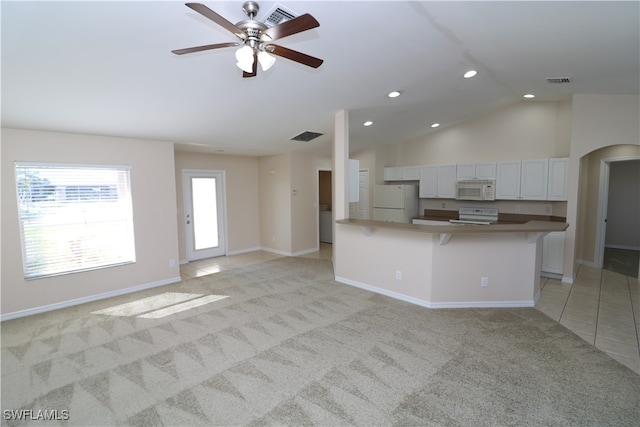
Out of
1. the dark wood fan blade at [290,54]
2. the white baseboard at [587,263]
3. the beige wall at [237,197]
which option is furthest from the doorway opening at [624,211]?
the beige wall at [237,197]

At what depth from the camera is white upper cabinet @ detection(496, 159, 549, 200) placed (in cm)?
500

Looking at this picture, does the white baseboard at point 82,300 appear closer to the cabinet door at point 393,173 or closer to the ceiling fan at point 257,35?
the ceiling fan at point 257,35

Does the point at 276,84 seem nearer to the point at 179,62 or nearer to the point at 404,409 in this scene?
the point at 179,62

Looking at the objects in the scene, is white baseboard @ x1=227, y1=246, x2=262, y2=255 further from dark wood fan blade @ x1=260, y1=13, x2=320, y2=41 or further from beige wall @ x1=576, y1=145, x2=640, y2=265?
beige wall @ x1=576, y1=145, x2=640, y2=265

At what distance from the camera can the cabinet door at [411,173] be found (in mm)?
6605

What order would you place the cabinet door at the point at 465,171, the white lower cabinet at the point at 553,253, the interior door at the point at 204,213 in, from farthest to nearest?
the interior door at the point at 204,213, the cabinet door at the point at 465,171, the white lower cabinet at the point at 553,253

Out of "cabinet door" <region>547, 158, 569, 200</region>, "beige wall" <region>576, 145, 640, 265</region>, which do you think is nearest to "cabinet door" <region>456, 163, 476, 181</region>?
"cabinet door" <region>547, 158, 569, 200</region>

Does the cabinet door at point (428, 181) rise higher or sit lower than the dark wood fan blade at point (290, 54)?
lower

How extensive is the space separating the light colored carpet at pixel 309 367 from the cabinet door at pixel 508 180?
2440 mm

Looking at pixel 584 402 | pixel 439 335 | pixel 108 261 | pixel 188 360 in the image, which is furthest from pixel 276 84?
pixel 584 402

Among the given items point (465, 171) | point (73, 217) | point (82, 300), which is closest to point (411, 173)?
point (465, 171)

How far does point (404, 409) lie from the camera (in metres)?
2.07

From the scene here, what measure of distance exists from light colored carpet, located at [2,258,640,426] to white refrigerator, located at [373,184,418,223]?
9.56ft

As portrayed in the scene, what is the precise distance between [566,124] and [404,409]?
17.3 ft
